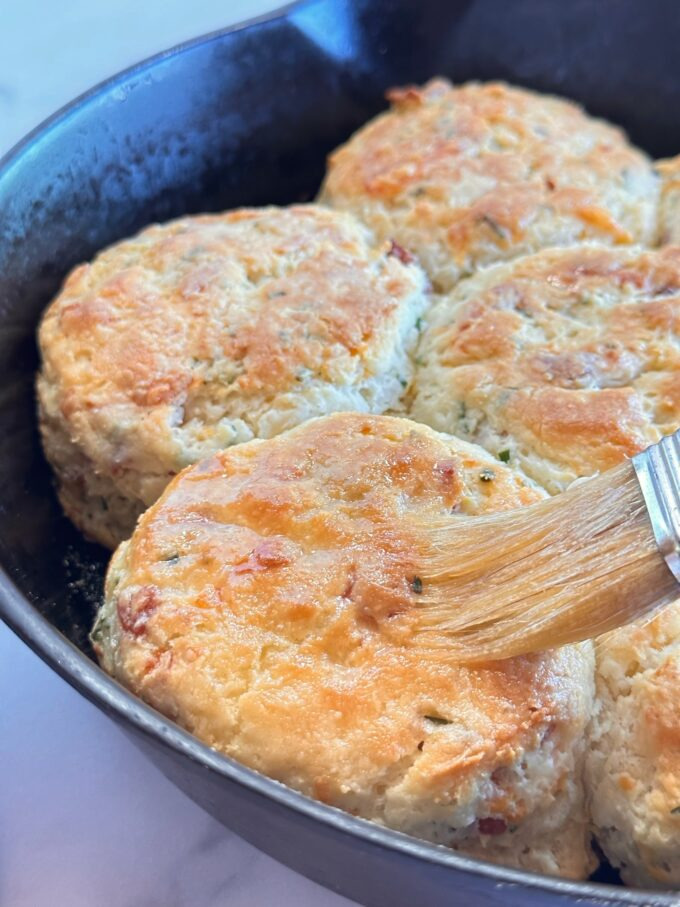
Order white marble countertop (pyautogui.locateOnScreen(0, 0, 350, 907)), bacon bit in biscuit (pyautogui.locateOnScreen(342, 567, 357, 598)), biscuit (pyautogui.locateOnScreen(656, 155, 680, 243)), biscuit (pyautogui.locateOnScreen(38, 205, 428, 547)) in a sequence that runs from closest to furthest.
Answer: bacon bit in biscuit (pyautogui.locateOnScreen(342, 567, 357, 598))
white marble countertop (pyautogui.locateOnScreen(0, 0, 350, 907))
biscuit (pyautogui.locateOnScreen(38, 205, 428, 547))
biscuit (pyautogui.locateOnScreen(656, 155, 680, 243))

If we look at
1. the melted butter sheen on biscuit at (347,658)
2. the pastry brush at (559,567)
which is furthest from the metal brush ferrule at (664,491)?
the melted butter sheen on biscuit at (347,658)

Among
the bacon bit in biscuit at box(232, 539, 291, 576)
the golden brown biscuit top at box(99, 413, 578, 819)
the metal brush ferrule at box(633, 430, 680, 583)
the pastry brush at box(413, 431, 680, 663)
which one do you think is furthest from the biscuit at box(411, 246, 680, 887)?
the bacon bit in biscuit at box(232, 539, 291, 576)

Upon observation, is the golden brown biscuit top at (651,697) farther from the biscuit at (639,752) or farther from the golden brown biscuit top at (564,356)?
the golden brown biscuit top at (564,356)

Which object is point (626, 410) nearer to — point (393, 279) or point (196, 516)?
point (393, 279)

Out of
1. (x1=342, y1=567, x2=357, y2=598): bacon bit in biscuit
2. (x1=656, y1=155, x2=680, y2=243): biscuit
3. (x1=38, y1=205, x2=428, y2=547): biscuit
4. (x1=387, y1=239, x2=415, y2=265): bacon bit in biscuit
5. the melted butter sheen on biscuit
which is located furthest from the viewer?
(x1=656, y1=155, x2=680, y2=243): biscuit

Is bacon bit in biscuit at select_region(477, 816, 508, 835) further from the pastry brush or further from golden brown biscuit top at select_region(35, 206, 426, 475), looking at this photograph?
golden brown biscuit top at select_region(35, 206, 426, 475)

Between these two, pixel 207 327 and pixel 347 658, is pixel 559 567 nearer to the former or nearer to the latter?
pixel 347 658

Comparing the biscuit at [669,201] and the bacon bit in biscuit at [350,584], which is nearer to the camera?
the bacon bit in biscuit at [350,584]
